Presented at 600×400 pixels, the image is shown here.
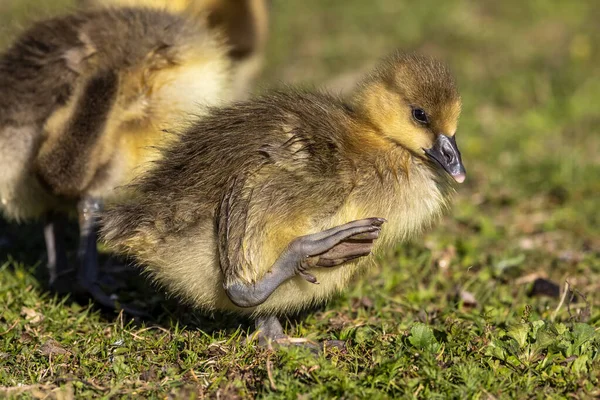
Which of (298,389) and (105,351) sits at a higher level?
(298,389)

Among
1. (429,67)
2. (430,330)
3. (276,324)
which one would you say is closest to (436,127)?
(429,67)

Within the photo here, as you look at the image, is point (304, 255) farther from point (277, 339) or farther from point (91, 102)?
point (91, 102)

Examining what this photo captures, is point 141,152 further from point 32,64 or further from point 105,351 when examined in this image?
point 105,351

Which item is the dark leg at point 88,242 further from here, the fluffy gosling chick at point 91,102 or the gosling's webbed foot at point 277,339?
the gosling's webbed foot at point 277,339

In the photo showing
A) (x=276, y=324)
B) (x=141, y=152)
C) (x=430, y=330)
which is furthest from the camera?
(x=141, y=152)

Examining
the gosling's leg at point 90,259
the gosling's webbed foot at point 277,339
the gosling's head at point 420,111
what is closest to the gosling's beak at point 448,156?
the gosling's head at point 420,111

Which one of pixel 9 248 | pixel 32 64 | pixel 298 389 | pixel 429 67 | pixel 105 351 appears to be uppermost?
pixel 429 67

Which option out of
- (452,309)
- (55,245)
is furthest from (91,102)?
(452,309)

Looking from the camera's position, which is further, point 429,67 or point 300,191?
point 429,67

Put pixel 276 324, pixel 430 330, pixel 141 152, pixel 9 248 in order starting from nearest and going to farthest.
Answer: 1. pixel 430 330
2. pixel 276 324
3. pixel 141 152
4. pixel 9 248
